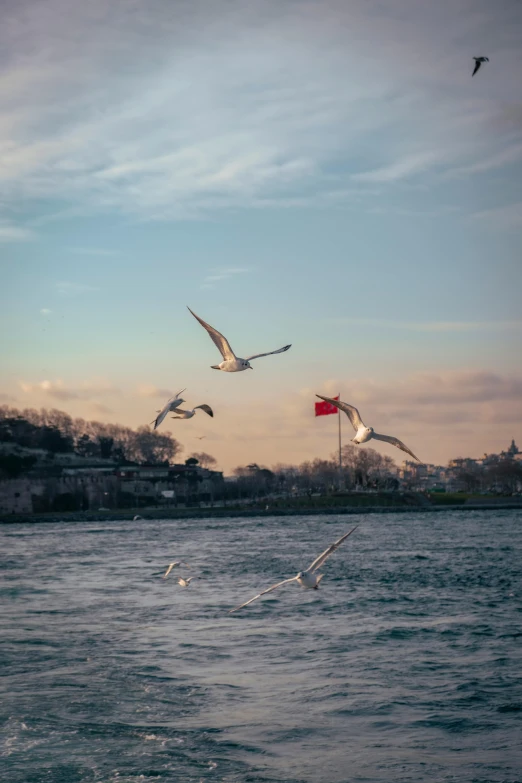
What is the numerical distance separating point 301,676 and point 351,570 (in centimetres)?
2296

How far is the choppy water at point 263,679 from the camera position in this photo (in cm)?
1370

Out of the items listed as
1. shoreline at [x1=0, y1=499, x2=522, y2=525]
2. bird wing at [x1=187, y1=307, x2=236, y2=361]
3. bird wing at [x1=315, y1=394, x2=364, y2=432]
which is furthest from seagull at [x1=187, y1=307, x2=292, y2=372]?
shoreline at [x1=0, y1=499, x2=522, y2=525]

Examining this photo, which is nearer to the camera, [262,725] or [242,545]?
[262,725]

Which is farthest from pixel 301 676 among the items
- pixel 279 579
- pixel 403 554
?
pixel 403 554

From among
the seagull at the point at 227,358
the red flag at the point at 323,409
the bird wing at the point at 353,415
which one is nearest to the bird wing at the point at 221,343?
the seagull at the point at 227,358

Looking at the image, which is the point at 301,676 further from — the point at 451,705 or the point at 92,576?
the point at 92,576

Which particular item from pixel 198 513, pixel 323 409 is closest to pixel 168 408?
pixel 323 409

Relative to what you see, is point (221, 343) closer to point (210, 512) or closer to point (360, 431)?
point (360, 431)

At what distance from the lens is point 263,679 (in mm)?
18719

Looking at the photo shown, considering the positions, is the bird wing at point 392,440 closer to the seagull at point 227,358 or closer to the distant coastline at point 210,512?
the seagull at point 227,358

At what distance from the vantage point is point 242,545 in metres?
58.7

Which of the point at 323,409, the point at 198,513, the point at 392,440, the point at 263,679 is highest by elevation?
the point at 323,409

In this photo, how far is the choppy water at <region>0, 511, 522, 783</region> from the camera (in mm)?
13695

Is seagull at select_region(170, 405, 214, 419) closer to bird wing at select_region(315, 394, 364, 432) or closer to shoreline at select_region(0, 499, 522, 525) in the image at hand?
bird wing at select_region(315, 394, 364, 432)
